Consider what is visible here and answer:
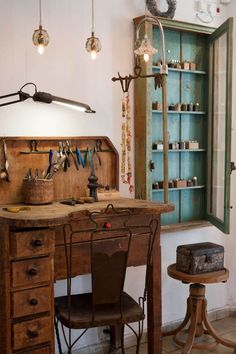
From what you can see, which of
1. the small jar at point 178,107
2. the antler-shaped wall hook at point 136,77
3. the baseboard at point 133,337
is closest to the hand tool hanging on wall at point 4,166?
the antler-shaped wall hook at point 136,77

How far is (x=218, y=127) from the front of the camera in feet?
11.4

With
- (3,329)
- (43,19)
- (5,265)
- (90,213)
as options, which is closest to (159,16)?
(43,19)

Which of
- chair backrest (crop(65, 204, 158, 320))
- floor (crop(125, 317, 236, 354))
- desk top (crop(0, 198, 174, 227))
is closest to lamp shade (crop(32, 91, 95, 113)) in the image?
desk top (crop(0, 198, 174, 227))

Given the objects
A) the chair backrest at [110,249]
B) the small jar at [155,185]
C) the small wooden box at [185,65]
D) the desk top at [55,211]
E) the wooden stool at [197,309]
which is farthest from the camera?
the small wooden box at [185,65]

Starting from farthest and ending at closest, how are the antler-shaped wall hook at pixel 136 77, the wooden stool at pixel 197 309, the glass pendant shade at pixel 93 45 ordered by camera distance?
the wooden stool at pixel 197 309 < the antler-shaped wall hook at pixel 136 77 < the glass pendant shade at pixel 93 45

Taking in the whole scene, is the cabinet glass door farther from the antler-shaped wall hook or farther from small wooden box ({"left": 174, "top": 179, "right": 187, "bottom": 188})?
the antler-shaped wall hook

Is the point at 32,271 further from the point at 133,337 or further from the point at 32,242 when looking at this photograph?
the point at 133,337

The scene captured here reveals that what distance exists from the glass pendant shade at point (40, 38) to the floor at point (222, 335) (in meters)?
1.90

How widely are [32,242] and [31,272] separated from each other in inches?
5.2

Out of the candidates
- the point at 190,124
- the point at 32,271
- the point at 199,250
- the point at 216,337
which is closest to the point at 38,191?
the point at 32,271

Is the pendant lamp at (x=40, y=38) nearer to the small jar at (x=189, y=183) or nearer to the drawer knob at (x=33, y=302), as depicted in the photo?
the drawer knob at (x=33, y=302)

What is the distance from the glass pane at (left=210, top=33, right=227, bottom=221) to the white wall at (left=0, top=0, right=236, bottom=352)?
0.37 meters

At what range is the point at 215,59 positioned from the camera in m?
3.45

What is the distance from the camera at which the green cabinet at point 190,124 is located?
10.4 ft
